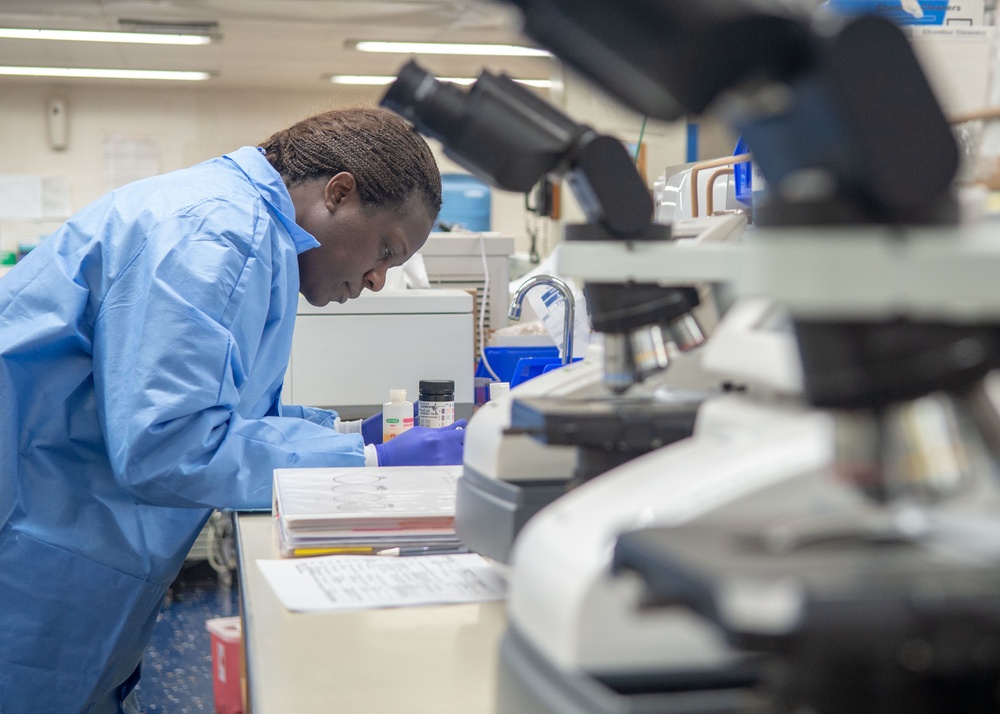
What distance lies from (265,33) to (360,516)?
17.2ft

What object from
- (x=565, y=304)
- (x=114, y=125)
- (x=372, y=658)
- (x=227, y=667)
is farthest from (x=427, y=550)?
(x=114, y=125)

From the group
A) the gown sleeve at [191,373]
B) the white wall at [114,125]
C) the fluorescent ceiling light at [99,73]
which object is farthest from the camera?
the white wall at [114,125]

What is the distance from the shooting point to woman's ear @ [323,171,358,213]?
177cm

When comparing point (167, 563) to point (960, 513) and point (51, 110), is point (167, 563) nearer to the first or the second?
point (960, 513)

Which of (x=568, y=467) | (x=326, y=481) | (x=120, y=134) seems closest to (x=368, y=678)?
(x=568, y=467)

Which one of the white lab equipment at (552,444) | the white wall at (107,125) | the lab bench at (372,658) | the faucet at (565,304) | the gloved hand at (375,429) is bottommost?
the gloved hand at (375,429)

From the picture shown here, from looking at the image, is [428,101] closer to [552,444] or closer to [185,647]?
[552,444]

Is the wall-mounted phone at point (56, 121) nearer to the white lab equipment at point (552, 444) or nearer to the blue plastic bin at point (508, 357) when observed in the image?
the blue plastic bin at point (508, 357)

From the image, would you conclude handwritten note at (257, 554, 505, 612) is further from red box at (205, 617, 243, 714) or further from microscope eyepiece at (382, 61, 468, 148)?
microscope eyepiece at (382, 61, 468, 148)

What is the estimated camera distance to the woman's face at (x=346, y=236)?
179 cm

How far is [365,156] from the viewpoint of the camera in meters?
1.79

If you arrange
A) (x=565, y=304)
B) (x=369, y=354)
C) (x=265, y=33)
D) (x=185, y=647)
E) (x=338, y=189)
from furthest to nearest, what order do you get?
(x=265, y=33) < (x=185, y=647) < (x=369, y=354) < (x=338, y=189) < (x=565, y=304)

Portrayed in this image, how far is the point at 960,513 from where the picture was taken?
48cm

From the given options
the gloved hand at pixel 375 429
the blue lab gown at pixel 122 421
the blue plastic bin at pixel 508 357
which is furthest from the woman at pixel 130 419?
the blue plastic bin at pixel 508 357
